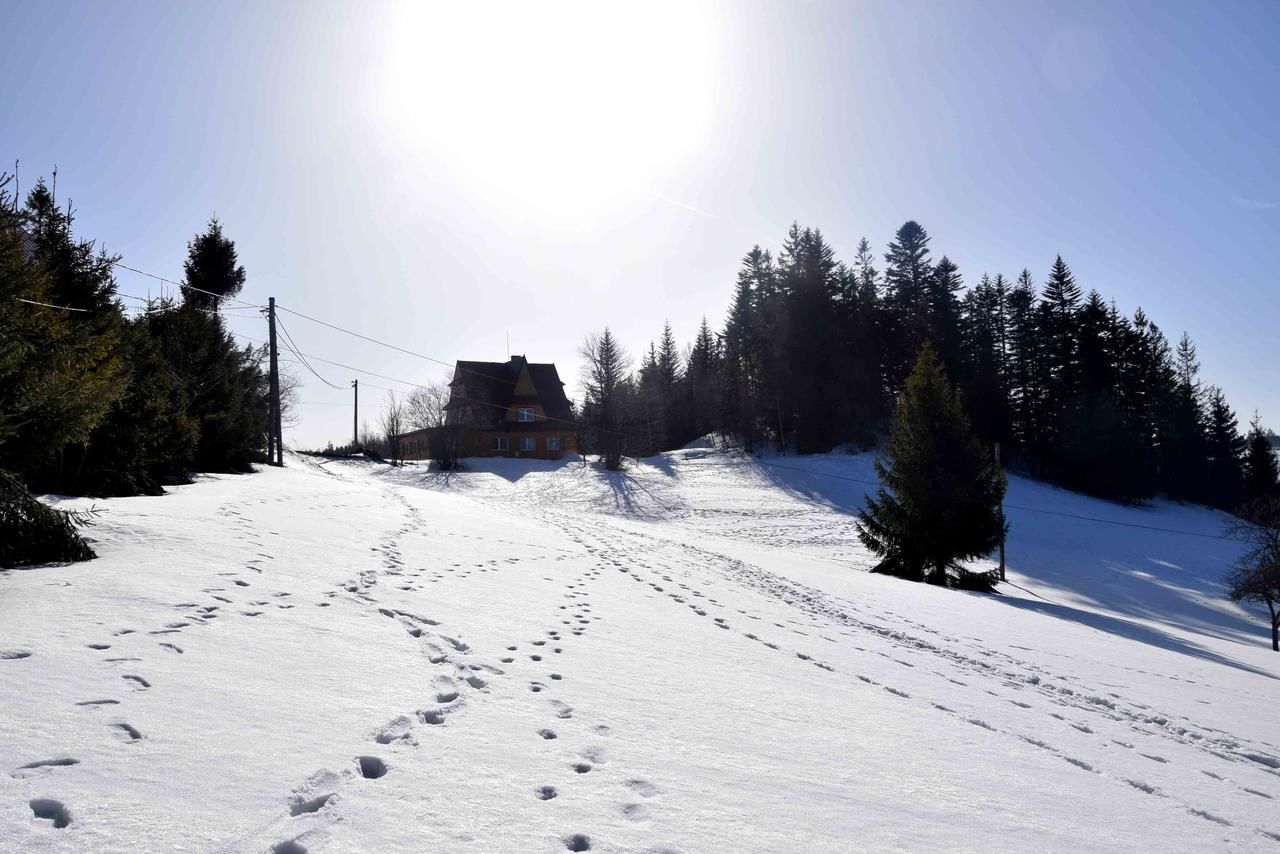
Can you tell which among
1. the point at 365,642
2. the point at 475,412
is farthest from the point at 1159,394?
the point at 365,642

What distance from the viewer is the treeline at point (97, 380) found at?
292 inches

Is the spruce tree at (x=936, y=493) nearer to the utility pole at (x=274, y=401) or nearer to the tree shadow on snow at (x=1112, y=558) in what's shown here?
the tree shadow on snow at (x=1112, y=558)

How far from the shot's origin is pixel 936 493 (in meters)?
19.2

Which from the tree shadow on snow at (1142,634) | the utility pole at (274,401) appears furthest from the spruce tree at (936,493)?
the utility pole at (274,401)

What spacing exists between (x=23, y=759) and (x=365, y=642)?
2539mm

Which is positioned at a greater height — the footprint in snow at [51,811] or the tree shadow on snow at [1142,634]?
the footprint in snow at [51,811]

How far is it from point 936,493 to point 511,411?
40848mm

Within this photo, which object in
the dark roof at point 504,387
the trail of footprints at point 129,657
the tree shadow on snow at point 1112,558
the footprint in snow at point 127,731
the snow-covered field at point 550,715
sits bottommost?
the tree shadow on snow at point 1112,558

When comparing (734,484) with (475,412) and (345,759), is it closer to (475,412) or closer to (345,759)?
(475,412)

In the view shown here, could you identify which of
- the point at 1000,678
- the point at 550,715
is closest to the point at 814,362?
the point at 1000,678

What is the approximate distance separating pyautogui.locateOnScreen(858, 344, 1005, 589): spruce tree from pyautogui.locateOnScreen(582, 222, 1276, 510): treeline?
23431mm

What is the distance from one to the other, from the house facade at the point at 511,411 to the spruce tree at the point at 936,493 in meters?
34.7

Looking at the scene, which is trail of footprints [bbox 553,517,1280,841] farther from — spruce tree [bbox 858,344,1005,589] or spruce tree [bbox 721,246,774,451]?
spruce tree [bbox 721,246,774,451]

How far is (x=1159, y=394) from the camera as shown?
177 feet
